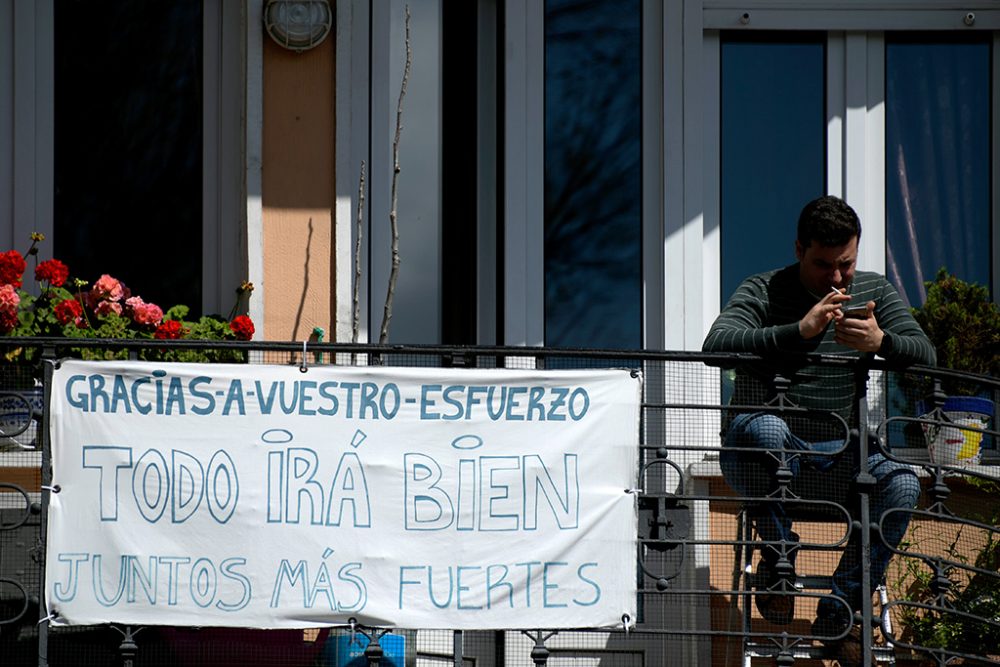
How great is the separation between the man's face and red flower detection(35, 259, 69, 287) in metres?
3.34

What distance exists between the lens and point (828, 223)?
23.7ft

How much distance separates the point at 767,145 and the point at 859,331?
8.10 feet

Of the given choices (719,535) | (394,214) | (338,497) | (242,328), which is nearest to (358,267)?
(394,214)

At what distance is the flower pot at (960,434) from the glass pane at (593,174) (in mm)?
1575

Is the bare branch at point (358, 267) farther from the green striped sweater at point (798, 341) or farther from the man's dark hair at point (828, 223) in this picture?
the man's dark hair at point (828, 223)

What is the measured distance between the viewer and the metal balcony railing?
7.03 metres

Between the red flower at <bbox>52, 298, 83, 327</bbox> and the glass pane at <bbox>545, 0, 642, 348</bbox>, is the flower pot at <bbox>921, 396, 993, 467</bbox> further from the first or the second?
the red flower at <bbox>52, 298, 83, 327</bbox>

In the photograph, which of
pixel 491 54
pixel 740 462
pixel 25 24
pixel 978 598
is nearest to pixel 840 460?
pixel 740 462

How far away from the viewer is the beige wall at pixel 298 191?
8516 millimetres

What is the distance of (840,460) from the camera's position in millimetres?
7250

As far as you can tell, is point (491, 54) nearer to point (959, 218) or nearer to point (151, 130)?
point (151, 130)

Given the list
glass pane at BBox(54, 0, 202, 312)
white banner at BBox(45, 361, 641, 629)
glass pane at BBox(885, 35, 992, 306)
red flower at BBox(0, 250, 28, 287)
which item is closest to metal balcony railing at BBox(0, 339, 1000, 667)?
white banner at BBox(45, 361, 641, 629)

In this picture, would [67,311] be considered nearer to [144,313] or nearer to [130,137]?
[144,313]

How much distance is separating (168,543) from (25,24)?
11.0 feet
